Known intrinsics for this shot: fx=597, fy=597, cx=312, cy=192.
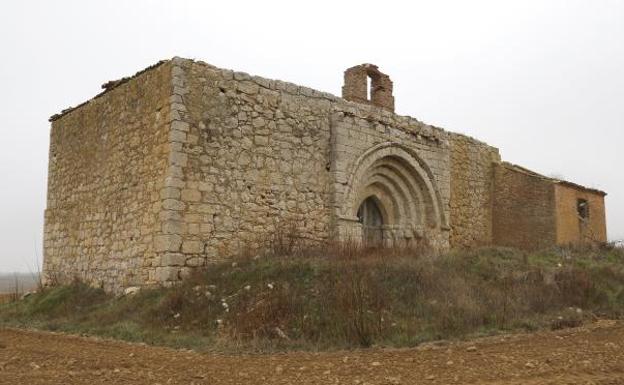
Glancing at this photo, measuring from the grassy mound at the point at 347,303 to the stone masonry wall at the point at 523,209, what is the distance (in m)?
4.58

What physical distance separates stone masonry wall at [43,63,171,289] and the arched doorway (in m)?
4.87

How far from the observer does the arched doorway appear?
13.0 meters

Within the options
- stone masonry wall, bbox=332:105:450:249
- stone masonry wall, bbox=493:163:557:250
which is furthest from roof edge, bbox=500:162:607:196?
stone masonry wall, bbox=332:105:450:249

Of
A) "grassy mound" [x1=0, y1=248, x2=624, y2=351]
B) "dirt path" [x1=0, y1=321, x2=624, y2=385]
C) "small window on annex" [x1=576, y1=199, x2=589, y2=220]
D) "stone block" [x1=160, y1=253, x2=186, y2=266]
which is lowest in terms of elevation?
"dirt path" [x1=0, y1=321, x2=624, y2=385]

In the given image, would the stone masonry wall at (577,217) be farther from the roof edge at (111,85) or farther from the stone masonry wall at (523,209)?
the roof edge at (111,85)

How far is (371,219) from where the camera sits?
13336mm

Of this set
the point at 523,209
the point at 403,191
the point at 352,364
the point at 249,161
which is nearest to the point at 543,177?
the point at 523,209

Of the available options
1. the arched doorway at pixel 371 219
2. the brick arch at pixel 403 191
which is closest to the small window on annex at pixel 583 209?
the brick arch at pixel 403 191

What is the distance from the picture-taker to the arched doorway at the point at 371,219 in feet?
42.8

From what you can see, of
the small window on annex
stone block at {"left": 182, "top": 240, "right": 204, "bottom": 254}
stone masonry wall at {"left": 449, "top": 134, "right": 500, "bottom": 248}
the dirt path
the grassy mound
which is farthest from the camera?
the small window on annex

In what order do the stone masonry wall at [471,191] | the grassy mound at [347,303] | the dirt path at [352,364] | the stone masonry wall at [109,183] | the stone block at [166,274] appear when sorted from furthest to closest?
the stone masonry wall at [471,191] < the stone masonry wall at [109,183] < the stone block at [166,274] < the grassy mound at [347,303] < the dirt path at [352,364]

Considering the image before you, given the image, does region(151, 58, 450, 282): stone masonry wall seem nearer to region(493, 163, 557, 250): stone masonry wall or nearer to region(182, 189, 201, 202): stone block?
region(182, 189, 201, 202): stone block

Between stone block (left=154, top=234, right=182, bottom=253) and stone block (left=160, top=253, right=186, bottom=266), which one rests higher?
stone block (left=154, top=234, right=182, bottom=253)

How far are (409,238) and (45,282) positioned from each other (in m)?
7.94
